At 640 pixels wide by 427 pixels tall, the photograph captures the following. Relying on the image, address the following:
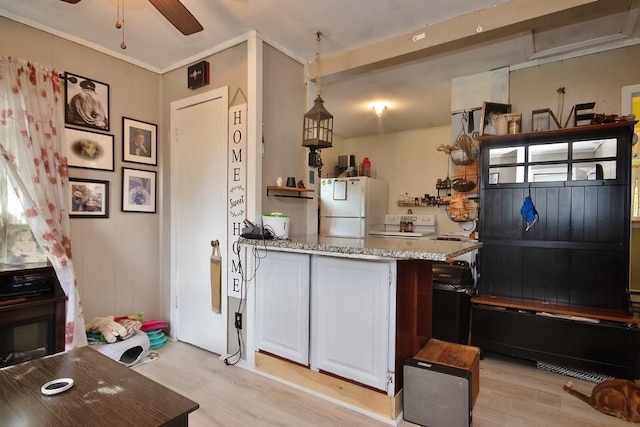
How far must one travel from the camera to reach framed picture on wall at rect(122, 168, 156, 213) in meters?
3.04

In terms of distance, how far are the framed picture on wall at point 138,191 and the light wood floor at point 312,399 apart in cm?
137

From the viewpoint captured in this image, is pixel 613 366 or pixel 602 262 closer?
pixel 613 366

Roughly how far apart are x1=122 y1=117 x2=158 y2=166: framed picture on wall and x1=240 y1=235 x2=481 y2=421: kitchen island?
1.53m

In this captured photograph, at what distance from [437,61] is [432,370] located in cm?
256

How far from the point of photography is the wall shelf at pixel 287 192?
266 cm

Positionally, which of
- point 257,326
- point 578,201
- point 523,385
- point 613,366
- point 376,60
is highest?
point 376,60

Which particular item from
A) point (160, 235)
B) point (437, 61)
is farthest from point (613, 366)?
point (160, 235)

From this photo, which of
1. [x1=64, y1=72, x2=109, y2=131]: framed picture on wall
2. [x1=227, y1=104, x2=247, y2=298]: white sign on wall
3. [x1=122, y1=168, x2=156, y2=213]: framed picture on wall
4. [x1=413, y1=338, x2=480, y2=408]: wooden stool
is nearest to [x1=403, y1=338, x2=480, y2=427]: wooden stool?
[x1=413, y1=338, x2=480, y2=408]: wooden stool

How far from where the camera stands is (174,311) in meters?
3.19

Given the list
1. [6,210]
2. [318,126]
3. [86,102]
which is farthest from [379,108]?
[6,210]

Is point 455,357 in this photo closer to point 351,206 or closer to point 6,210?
point 351,206

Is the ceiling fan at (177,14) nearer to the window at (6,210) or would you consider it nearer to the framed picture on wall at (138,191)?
the window at (6,210)

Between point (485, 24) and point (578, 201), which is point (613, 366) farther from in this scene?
point (485, 24)

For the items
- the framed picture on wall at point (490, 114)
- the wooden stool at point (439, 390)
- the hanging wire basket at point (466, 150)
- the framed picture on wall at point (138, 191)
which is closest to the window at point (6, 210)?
the framed picture on wall at point (138, 191)
